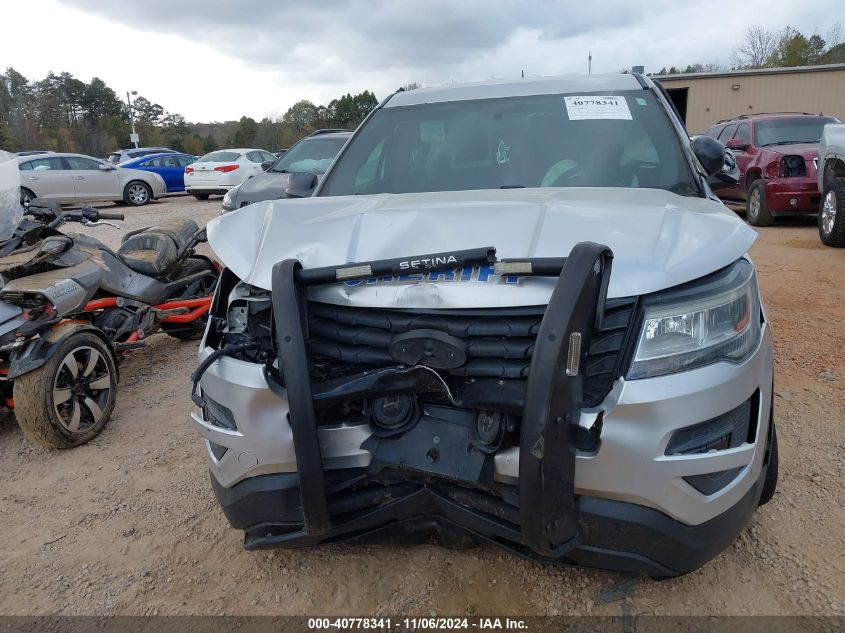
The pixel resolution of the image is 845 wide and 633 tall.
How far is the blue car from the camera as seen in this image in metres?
19.7

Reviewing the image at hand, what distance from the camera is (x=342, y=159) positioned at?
11.3 ft

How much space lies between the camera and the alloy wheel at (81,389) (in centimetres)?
359

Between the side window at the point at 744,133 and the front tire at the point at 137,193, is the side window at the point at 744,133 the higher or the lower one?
the higher one

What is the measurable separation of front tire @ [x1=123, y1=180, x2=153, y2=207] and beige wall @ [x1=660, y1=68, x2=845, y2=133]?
698 inches

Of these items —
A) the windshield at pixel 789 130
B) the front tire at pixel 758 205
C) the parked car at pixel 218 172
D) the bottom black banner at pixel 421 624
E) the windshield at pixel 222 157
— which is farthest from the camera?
the windshield at pixel 222 157

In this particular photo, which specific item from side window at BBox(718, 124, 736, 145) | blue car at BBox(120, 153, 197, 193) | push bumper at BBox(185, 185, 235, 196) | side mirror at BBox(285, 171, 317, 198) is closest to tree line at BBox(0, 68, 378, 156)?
blue car at BBox(120, 153, 197, 193)

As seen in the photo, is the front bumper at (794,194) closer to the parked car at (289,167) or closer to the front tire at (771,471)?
the parked car at (289,167)

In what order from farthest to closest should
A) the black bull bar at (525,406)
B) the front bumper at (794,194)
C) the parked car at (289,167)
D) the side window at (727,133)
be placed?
the side window at (727,133), the front bumper at (794,194), the parked car at (289,167), the black bull bar at (525,406)

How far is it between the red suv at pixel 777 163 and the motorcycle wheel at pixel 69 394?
8.95m

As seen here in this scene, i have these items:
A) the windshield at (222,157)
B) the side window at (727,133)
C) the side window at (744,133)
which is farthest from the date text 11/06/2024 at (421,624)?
the windshield at (222,157)

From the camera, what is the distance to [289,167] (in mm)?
9516

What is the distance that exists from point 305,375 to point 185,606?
1.13 meters

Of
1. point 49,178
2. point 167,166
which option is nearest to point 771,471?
point 49,178

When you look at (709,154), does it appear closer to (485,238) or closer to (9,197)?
(485,238)
